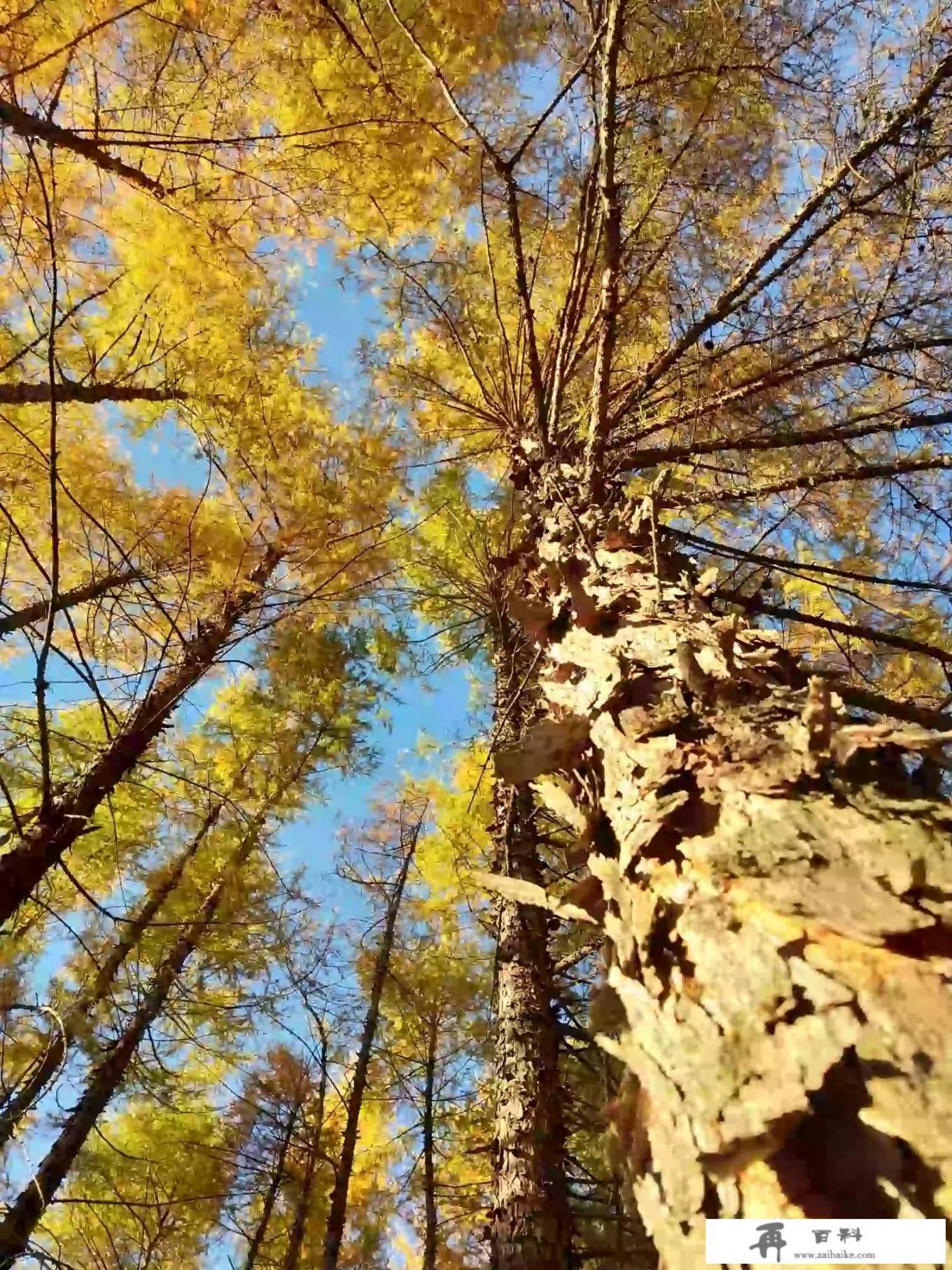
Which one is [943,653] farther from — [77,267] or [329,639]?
[329,639]

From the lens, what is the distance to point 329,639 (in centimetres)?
848

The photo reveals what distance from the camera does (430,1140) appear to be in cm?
720

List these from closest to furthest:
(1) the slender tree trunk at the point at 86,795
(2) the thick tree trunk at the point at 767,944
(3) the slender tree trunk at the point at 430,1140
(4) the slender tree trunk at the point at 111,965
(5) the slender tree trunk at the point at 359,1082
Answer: (2) the thick tree trunk at the point at 767,944 < (1) the slender tree trunk at the point at 86,795 < (4) the slender tree trunk at the point at 111,965 < (5) the slender tree trunk at the point at 359,1082 < (3) the slender tree trunk at the point at 430,1140

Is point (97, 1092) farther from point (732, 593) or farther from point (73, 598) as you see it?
point (732, 593)

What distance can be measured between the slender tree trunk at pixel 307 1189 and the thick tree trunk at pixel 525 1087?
15.7 feet

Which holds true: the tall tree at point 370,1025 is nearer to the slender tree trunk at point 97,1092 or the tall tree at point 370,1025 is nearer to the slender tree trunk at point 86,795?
the slender tree trunk at point 97,1092

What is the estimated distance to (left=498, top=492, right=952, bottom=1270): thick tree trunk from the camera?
0.82 metres

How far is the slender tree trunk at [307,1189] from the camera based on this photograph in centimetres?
737

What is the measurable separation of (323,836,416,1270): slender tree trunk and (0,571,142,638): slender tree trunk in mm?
4450

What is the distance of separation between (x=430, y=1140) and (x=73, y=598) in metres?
5.61

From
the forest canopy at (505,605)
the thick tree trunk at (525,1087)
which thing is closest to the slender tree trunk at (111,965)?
the forest canopy at (505,605)

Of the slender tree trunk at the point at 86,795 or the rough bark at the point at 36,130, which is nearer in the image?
the rough bark at the point at 36,130

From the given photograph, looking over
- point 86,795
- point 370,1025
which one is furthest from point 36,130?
point 370,1025

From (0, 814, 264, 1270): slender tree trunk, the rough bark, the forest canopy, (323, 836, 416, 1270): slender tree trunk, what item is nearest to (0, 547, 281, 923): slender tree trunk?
the forest canopy
